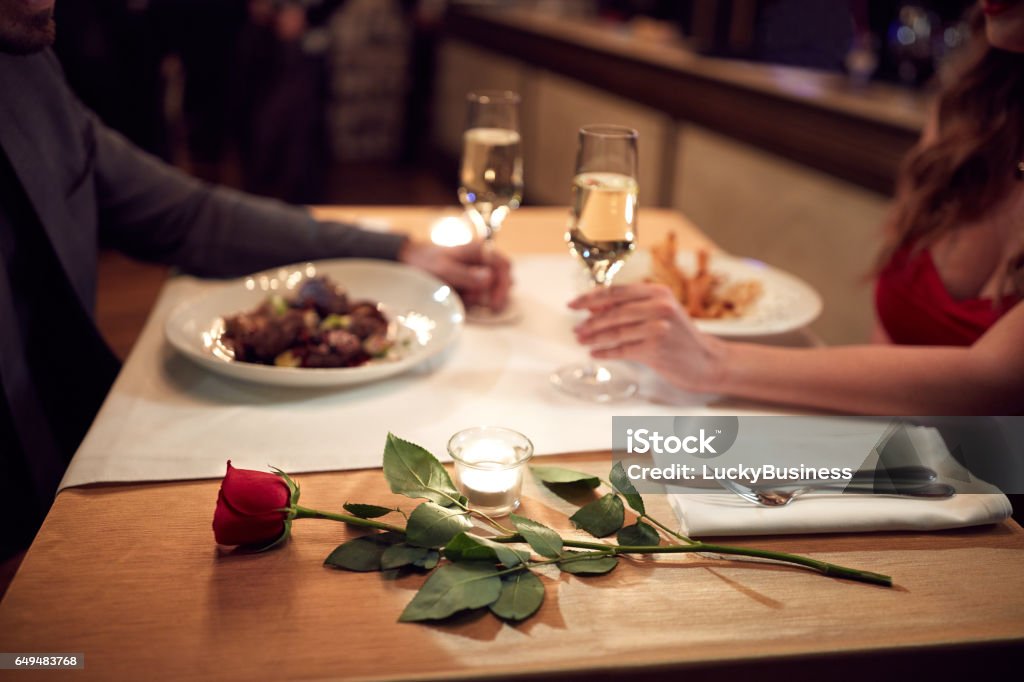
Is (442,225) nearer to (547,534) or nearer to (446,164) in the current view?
(547,534)

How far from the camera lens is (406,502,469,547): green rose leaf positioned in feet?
2.46

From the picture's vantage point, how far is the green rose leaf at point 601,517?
0.81m

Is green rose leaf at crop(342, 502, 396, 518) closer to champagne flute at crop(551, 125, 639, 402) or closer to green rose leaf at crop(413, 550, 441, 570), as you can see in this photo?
green rose leaf at crop(413, 550, 441, 570)

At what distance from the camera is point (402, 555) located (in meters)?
0.75

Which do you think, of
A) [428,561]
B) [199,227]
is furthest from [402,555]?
[199,227]

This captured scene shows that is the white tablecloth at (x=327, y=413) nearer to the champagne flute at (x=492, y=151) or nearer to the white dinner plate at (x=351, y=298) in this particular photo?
the white dinner plate at (x=351, y=298)

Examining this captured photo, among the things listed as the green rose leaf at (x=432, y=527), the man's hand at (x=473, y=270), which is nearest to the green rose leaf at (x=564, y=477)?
the green rose leaf at (x=432, y=527)

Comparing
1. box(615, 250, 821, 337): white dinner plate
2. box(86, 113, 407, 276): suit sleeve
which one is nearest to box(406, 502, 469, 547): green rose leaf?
box(615, 250, 821, 337): white dinner plate

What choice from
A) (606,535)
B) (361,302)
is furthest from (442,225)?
(606,535)

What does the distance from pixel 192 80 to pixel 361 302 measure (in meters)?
6.01

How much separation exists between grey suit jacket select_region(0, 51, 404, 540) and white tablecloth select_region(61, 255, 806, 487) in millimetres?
177

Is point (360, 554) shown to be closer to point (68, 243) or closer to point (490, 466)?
point (490, 466)

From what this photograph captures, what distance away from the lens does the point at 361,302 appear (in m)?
1.28

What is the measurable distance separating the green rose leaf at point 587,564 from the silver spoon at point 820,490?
0.17 metres
